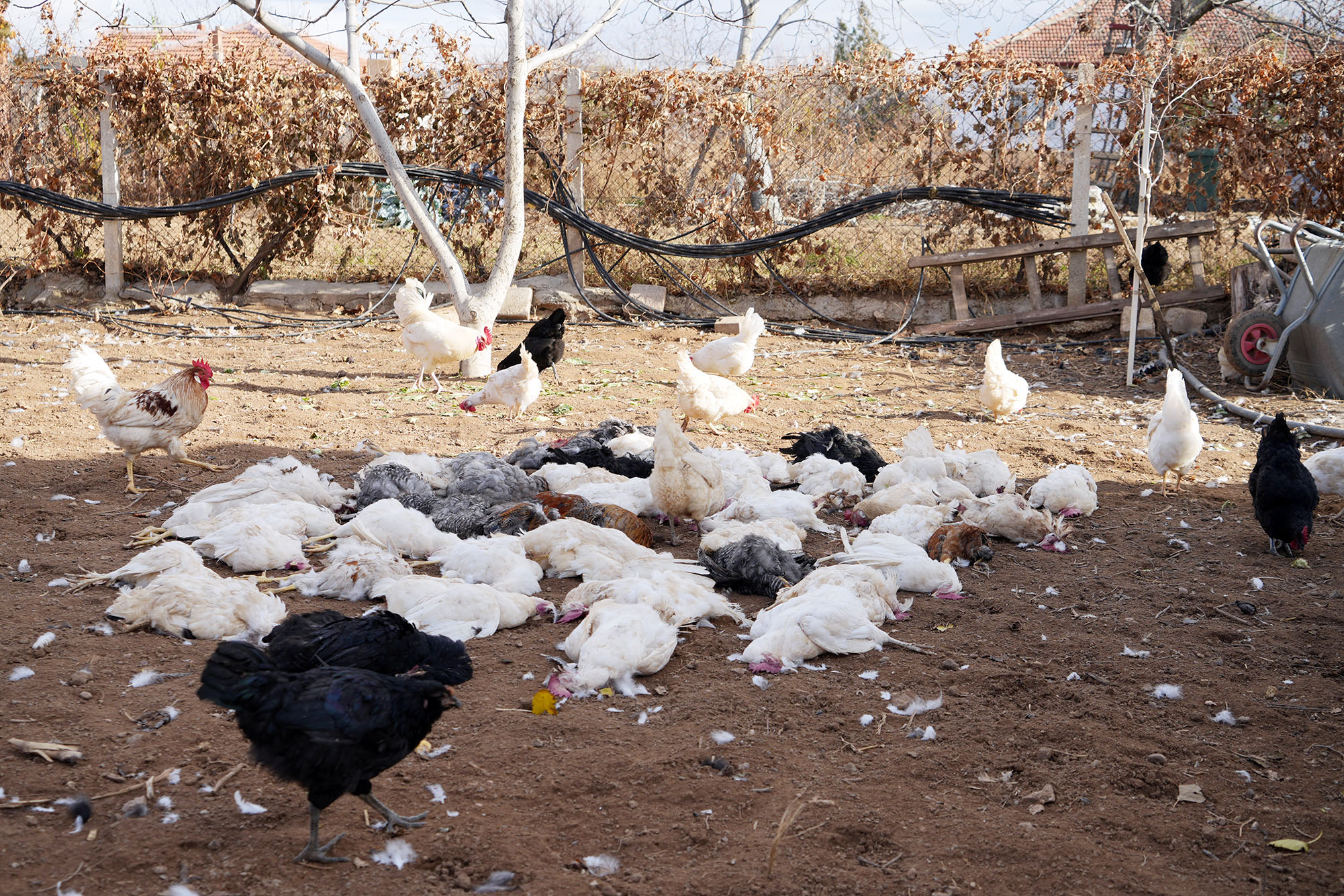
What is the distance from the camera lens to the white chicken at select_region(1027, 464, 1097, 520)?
5113mm

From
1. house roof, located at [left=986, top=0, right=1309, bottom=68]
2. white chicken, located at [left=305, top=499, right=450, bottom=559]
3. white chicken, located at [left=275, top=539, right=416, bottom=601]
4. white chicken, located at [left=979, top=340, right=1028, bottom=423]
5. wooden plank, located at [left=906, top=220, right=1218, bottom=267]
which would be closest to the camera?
white chicken, located at [left=275, top=539, right=416, bottom=601]

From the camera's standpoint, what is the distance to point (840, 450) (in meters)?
5.79

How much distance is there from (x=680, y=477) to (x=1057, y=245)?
7.11m

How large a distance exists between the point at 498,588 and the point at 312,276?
28.6 feet

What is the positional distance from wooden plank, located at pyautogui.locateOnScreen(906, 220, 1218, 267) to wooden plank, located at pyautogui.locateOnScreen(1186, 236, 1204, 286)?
14cm

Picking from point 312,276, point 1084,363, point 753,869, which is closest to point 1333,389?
point 1084,363

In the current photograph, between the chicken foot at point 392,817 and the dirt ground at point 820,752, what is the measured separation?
3cm

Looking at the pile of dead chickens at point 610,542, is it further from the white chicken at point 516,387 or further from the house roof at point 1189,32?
the house roof at point 1189,32

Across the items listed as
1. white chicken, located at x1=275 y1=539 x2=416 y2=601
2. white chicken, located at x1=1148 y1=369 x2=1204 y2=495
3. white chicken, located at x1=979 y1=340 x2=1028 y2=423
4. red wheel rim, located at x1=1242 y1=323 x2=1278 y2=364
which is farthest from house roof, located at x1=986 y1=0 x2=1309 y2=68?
white chicken, located at x1=275 y1=539 x2=416 y2=601

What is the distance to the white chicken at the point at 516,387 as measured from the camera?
6523 mm

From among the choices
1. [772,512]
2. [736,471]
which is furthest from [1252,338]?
[772,512]

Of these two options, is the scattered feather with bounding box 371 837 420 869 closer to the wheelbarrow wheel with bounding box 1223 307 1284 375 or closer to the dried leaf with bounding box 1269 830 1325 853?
the dried leaf with bounding box 1269 830 1325 853

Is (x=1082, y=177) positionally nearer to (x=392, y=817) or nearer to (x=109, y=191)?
(x=392, y=817)

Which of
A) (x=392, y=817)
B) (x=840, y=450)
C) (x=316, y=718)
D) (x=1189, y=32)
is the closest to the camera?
(x=316, y=718)
